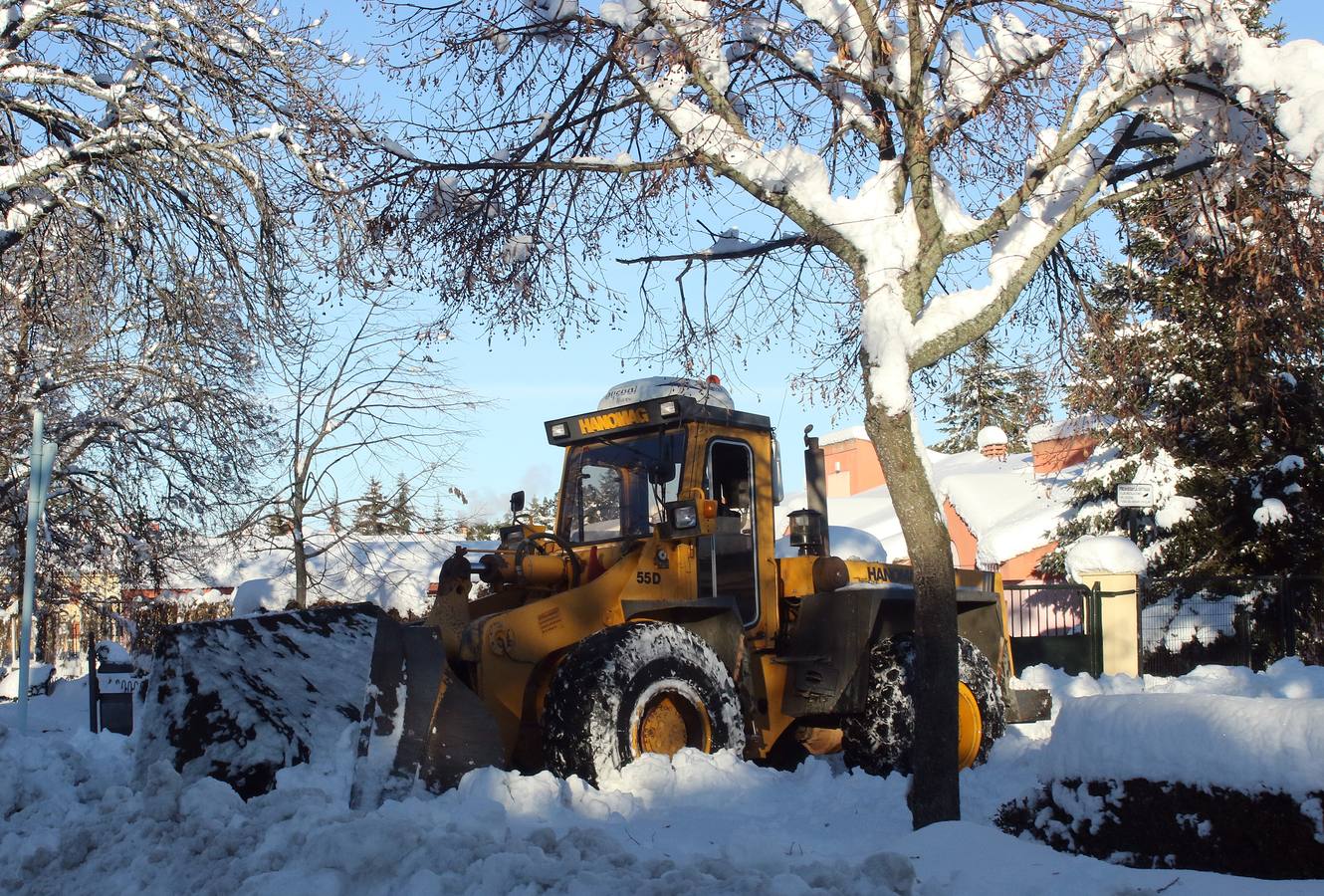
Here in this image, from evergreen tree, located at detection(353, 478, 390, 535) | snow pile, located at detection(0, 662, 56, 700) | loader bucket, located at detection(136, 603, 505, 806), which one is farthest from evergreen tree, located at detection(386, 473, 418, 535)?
loader bucket, located at detection(136, 603, 505, 806)

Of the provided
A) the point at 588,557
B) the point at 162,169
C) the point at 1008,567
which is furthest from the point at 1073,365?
the point at 1008,567

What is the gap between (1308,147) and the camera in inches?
255

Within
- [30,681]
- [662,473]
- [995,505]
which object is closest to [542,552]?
[662,473]

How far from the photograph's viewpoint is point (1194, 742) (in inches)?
187

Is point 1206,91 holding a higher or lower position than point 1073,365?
higher

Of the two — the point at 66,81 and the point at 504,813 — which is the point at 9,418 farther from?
the point at 504,813

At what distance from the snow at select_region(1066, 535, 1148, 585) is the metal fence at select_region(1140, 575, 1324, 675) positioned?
1018 millimetres

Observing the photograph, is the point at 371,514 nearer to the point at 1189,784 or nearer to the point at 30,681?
the point at 30,681

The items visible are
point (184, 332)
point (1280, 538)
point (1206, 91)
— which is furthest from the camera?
point (1280, 538)

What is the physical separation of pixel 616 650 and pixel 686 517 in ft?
4.28

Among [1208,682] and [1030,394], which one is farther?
[1208,682]

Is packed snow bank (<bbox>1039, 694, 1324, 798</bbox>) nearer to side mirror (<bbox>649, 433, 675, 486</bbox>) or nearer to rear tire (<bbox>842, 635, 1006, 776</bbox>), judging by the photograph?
rear tire (<bbox>842, 635, 1006, 776</bbox>)

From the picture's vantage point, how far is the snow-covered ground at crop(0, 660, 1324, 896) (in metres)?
4.64

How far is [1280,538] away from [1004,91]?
16.5 meters
